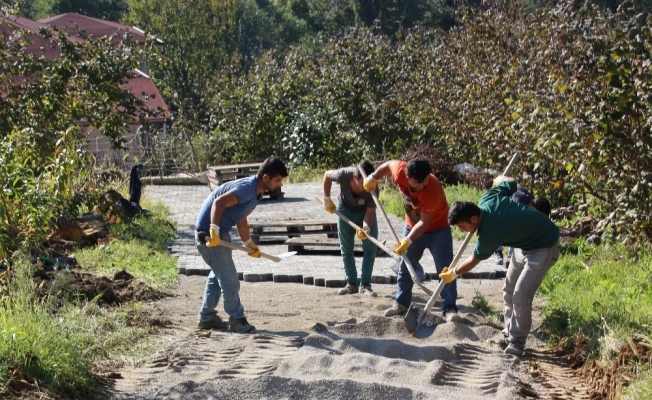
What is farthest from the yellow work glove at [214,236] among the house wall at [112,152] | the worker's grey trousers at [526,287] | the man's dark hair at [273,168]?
the house wall at [112,152]

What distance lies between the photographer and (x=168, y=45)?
41.6 meters

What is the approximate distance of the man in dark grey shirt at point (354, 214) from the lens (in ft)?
30.8

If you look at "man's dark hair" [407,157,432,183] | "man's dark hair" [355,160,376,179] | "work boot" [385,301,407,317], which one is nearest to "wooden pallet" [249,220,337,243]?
"man's dark hair" [355,160,376,179]

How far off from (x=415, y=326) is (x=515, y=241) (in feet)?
4.37

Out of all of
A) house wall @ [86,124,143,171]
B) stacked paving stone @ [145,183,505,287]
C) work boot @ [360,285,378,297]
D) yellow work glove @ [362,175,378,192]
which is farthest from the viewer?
house wall @ [86,124,143,171]

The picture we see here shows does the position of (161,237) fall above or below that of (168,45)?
below

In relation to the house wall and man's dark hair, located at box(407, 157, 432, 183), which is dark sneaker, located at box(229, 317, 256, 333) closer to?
man's dark hair, located at box(407, 157, 432, 183)

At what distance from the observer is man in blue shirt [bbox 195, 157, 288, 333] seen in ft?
24.6

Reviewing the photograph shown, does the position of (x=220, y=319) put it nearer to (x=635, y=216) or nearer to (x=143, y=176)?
(x=635, y=216)

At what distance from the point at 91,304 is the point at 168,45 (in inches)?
1399

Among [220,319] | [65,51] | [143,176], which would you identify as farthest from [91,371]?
[143,176]

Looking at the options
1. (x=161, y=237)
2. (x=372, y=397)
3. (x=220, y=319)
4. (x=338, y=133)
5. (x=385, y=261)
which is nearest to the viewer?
(x=372, y=397)

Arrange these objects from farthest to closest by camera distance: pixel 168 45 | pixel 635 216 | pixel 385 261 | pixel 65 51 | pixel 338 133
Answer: pixel 168 45, pixel 338 133, pixel 65 51, pixel 385 261, pixel 635 216

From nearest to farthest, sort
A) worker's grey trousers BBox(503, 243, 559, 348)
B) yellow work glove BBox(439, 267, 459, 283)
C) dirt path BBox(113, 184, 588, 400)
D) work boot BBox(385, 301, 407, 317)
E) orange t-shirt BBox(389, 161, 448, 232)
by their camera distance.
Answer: dirt path BBox(113, 184, 588, 400) → worker's grey trousers BBox(503, 243, 559, 348) → yellow work glove BBox(439, 267, 459, 283) → orange t-shirt BBox(389, 161, 448, 232) → work boot BBox(385, 301, 407, 317)
